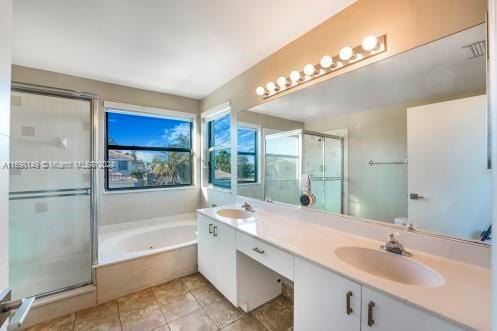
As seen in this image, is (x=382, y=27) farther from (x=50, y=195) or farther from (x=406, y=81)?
(x=50, y=195)

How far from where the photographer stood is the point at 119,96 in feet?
9.68

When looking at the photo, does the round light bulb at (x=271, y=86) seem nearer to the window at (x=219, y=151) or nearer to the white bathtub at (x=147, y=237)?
the window at (x=219, y=151)

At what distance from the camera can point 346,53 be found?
1.48 meters

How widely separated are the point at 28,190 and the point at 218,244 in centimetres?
191

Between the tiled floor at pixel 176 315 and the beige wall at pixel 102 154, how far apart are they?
121cm

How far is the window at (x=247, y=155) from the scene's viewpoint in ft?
8.27

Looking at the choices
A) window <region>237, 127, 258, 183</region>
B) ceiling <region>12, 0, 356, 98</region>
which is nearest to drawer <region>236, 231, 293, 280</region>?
window <region>237, 127, 258, 183</region>

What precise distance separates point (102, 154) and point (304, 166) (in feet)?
8.64

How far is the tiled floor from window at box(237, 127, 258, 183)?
4.19ft

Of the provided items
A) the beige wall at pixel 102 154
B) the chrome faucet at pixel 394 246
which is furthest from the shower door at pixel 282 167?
the beige wall at pixel 102 154

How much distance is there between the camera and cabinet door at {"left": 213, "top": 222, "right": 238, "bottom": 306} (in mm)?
1862

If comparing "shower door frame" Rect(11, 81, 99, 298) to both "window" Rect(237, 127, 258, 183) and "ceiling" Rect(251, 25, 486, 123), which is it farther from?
"ceiling" Rect(251, 25, 486, 123)

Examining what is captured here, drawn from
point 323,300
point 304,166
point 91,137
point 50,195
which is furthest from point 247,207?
point 50,195

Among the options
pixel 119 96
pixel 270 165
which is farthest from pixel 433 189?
pixel 119 96
